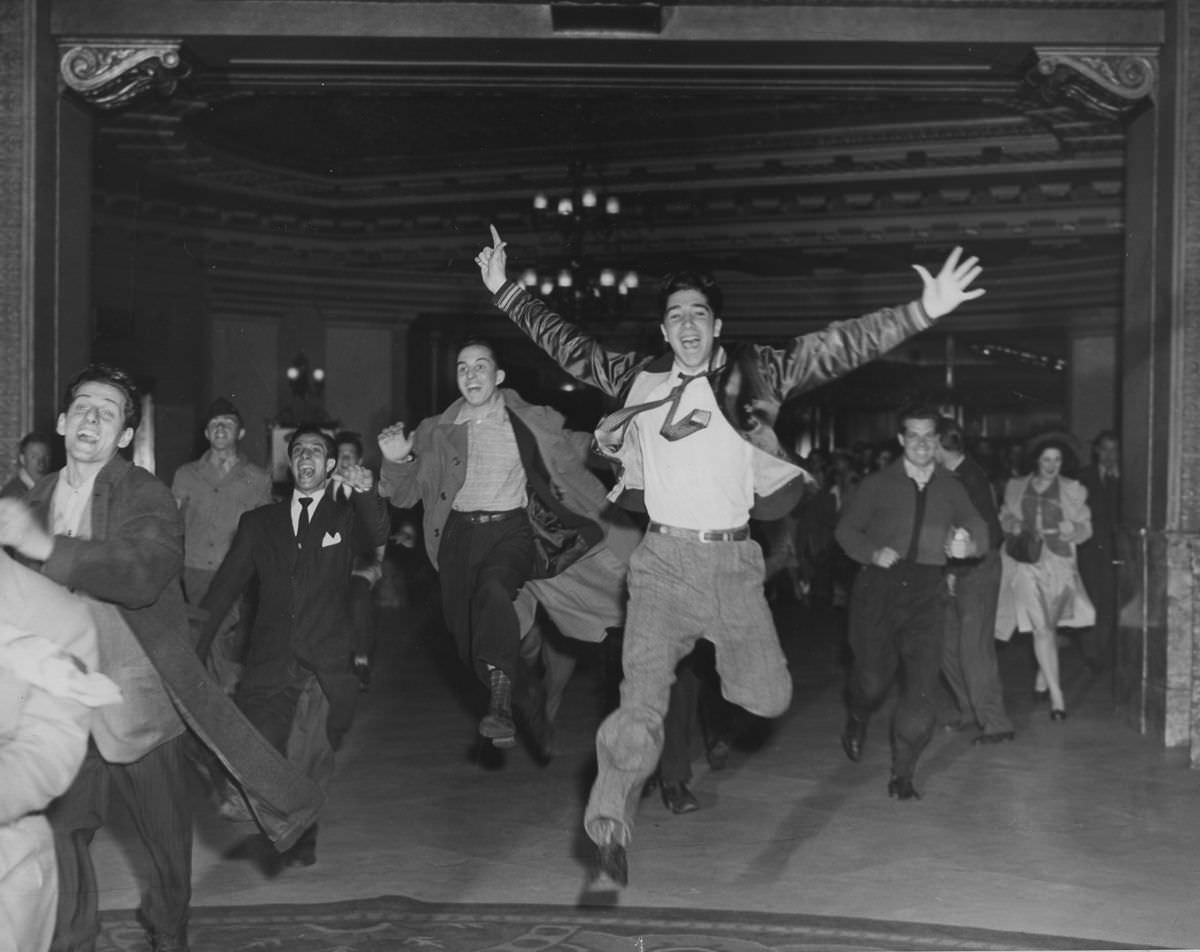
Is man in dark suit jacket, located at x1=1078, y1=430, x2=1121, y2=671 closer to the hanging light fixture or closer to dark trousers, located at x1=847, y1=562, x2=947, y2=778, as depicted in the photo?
dark trousers, located at x1=847, y1=562, x2=947, y2=778

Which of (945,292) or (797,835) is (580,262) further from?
(945,292)

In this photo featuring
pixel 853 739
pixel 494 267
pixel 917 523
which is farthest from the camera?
pixel 853 739

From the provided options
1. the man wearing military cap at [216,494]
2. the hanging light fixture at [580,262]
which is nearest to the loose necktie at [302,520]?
the man wearing military cap at [216,494]

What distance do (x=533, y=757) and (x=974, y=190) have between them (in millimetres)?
8792

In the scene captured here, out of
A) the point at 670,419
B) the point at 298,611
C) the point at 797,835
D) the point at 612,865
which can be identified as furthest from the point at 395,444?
the point at 612,865

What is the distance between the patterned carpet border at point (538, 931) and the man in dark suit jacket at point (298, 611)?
2.68 ft

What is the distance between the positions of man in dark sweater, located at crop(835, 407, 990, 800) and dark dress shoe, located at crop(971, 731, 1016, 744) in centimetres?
135

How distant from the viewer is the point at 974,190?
50.3 ft

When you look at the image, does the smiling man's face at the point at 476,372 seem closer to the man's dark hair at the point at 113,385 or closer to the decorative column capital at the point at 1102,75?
the man's dark hair at the point at 113,385

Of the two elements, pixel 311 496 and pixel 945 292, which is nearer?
pixel 945 292

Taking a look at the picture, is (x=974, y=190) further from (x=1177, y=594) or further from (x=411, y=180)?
(x=1177, y=594)

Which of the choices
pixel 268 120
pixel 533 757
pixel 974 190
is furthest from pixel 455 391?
pixel 533 757

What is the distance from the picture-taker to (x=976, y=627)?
30.5 feet

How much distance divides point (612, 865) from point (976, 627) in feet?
16.1
